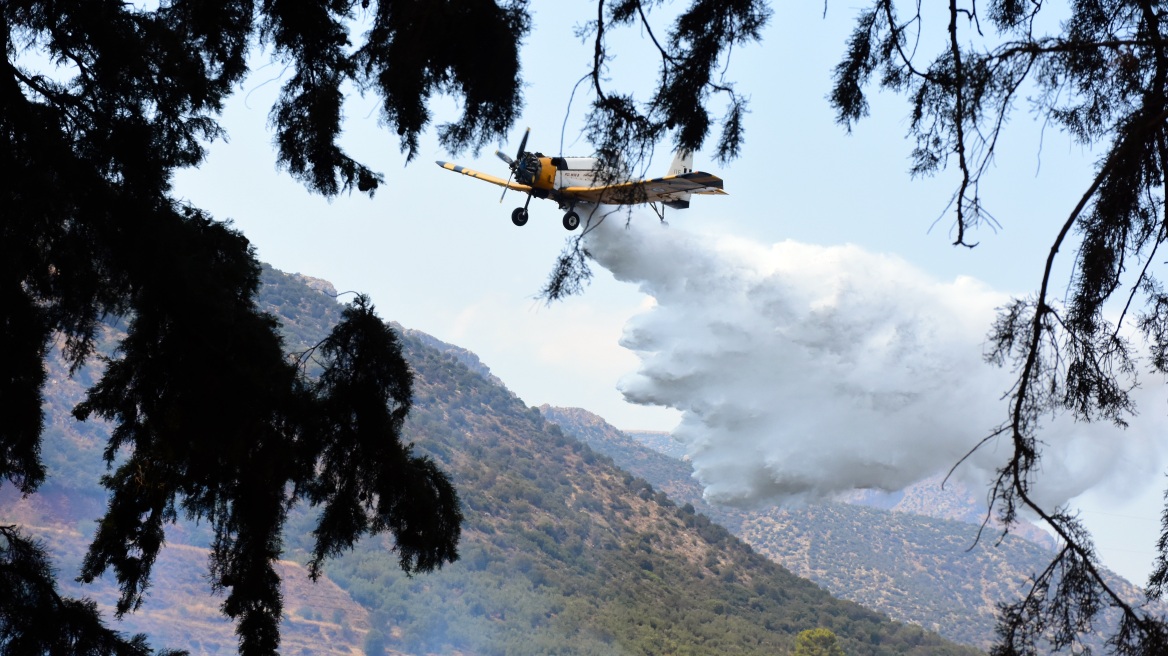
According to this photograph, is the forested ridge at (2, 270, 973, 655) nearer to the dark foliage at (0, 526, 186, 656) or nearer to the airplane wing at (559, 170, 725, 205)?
the airplane wing at (559, 170, 725, 205)

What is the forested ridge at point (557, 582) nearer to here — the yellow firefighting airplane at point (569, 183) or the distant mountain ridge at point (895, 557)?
the distant mountain ridge at point (895, 557)

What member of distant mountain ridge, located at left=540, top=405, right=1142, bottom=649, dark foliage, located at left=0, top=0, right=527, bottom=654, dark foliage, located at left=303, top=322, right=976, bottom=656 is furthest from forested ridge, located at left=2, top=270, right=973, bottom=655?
dark foliage, located at left=0, top=0, right=527, bottom=654

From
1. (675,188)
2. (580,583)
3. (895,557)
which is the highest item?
(895,557)

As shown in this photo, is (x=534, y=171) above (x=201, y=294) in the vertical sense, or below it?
above

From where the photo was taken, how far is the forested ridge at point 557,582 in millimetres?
65438

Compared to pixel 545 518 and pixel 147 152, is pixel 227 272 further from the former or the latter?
pixel 545 518

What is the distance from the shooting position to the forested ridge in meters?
65.4

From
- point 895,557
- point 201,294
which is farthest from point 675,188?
point 895,557

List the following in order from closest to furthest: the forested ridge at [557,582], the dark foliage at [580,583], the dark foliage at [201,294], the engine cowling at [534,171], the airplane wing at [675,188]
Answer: the dark foliage at [201,294], the airplane wing at [675,188], the engine cowling at [534,171], the dark foliage at [580,583], the forested ridge at [557,582]

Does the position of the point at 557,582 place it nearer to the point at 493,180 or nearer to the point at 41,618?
the point at 493,180

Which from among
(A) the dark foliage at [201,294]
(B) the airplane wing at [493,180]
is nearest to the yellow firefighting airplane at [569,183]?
(B) the airplane wing at [493,180]

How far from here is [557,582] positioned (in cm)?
7069

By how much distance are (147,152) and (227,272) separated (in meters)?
0.76

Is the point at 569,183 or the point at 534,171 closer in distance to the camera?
the point at 569,183
